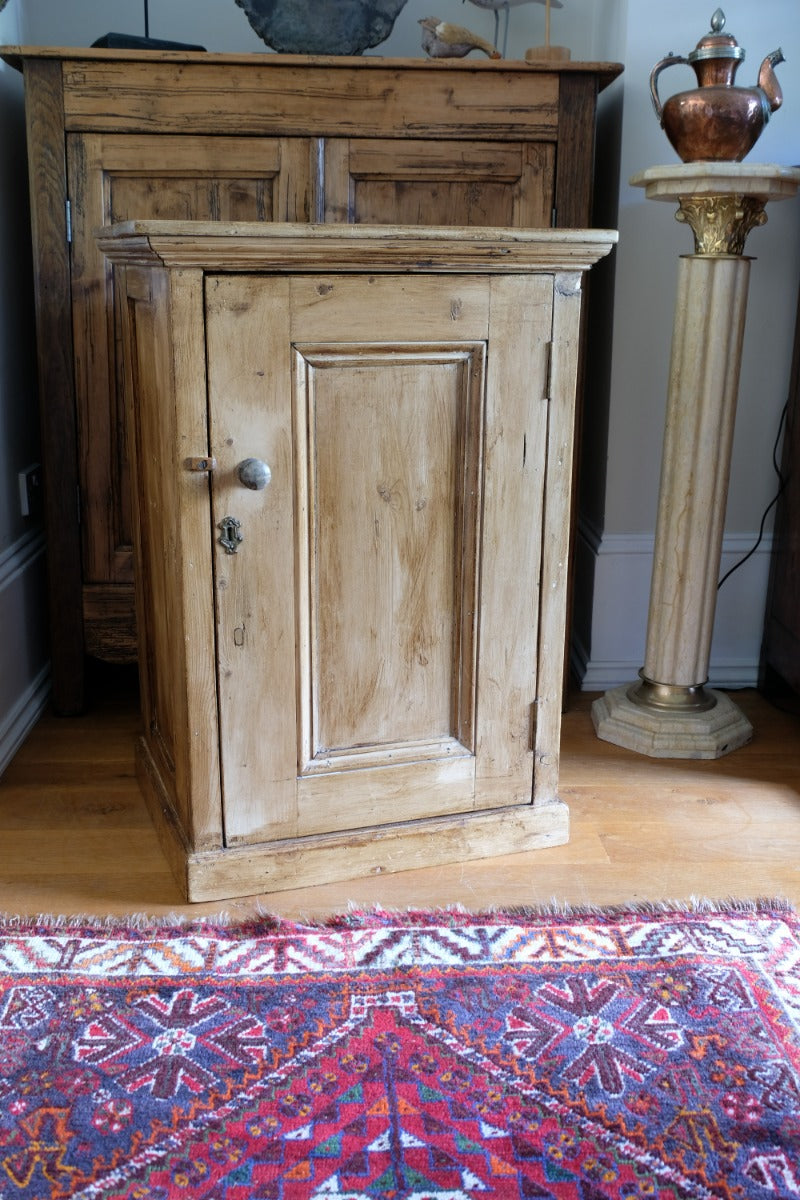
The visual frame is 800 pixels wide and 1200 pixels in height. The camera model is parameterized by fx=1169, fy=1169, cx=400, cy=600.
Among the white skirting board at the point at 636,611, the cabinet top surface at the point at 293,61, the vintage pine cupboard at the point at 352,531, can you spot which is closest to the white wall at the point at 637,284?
the white skirting board at the point at 636,611

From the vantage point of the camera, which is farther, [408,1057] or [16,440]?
[16,440]

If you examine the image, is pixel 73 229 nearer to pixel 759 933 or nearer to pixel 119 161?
pixel 119 161

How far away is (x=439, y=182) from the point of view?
2301 mm

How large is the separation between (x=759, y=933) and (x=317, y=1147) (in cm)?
74

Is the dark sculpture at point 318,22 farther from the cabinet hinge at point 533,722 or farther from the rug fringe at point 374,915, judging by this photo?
the rug fringe at point 374,915

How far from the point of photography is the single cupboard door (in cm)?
163

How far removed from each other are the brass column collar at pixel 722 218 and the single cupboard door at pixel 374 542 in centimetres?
62

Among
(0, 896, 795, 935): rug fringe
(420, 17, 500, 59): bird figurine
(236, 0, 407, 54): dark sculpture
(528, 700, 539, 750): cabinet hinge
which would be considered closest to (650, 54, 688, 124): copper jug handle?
(420, 17, 500, 59): bird figurine

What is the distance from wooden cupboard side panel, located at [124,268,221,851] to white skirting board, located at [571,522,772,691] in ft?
3.63

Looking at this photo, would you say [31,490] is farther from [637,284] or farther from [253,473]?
[637,284]

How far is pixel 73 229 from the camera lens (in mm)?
2258

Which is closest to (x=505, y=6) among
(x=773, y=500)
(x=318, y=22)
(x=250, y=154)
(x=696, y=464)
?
(x=318, y=22)

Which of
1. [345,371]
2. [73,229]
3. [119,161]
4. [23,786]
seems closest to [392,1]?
[119,161]

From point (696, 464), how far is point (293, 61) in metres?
1.08
